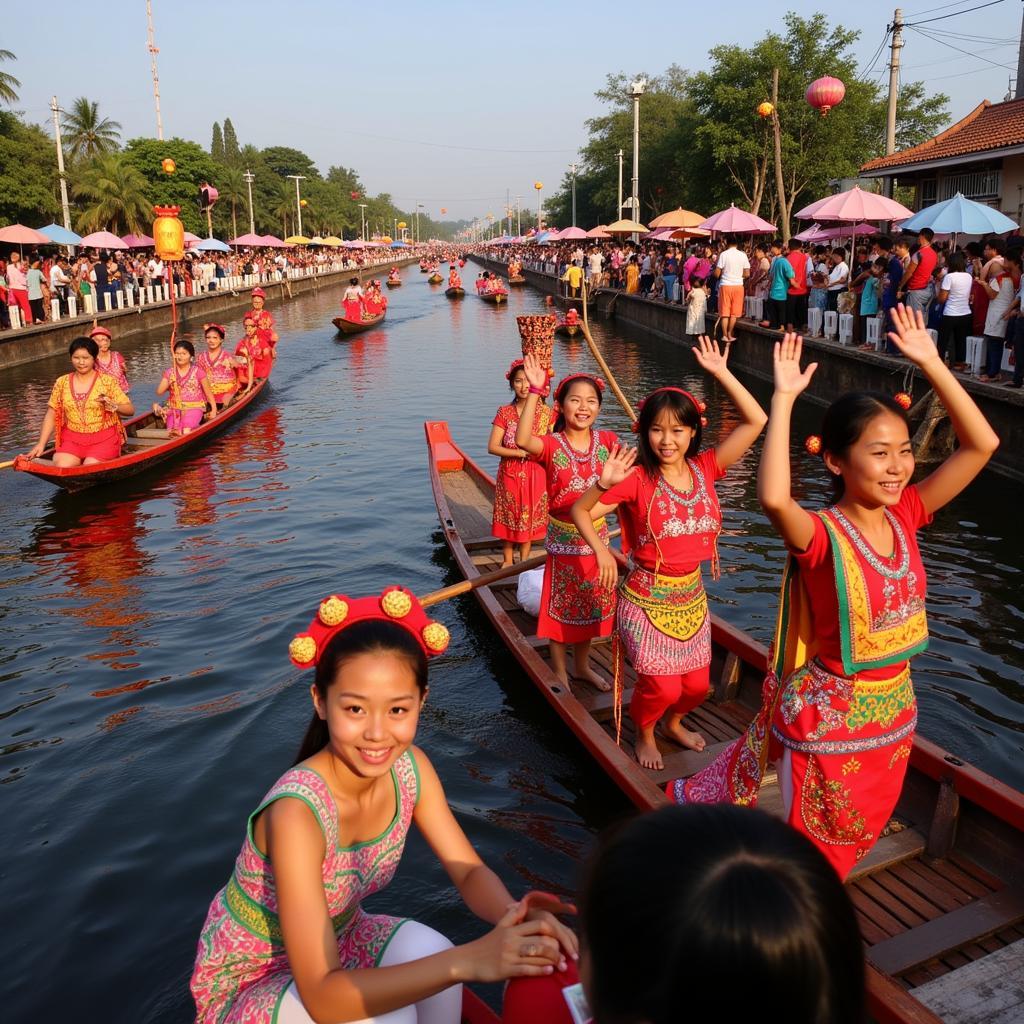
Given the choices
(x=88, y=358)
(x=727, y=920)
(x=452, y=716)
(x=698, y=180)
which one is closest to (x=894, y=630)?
(x=727, y=920)

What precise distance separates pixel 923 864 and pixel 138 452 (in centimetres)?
978

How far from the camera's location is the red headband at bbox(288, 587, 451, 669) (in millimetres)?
2260

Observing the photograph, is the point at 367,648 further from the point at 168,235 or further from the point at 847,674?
the point at 168,235

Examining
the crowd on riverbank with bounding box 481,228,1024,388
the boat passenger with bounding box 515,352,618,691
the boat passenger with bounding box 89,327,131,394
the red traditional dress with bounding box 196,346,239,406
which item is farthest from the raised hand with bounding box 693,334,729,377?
the red traditional dress with bounding box 196,346,239,406

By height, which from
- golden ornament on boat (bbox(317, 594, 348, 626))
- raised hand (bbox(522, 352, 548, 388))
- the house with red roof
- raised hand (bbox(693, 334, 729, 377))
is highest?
the house with red roof

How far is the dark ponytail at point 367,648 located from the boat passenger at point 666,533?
1.68 meters

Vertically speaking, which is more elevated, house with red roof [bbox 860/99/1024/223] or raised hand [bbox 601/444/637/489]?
house with red roof [bbox 860/99/1024/223]

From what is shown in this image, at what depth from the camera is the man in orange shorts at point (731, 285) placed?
18.2 meters

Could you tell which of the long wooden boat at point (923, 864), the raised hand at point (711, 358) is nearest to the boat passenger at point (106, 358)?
the long wooden boat at point (923, 864)

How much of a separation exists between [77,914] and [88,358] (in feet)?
22.9

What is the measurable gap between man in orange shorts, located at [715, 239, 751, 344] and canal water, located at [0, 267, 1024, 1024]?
657 cm

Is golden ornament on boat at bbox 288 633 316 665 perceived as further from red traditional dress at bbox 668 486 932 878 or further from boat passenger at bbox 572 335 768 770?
boat passenger at bbox 572 335 768 770

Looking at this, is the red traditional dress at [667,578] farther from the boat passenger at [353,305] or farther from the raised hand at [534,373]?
the boat passenger at [353,305]

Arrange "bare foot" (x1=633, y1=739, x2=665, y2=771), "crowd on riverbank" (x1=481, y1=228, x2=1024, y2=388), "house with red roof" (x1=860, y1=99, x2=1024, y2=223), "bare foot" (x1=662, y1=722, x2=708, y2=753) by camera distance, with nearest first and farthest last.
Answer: "bare foot" (x1=633, y1=739, x2=665, y2=771), "bare foot" (x1=662, y1=722, x2=708, y2=753), "crowd on riverbank" (x1=481, y1=228, x2=1024, y2=388), "house with red roof" (x1=860, y1=99, x2=1024, y2=223)
